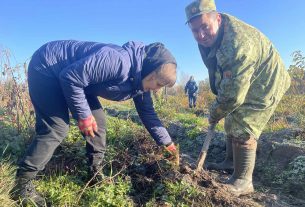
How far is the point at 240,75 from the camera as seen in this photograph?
318 centimetres

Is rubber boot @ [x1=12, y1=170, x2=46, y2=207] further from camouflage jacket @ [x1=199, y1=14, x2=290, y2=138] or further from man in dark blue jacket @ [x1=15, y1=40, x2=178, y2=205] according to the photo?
camouflage jacket @ [x1=199, y1=14, x2=290, y2=138]

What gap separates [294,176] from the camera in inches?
156

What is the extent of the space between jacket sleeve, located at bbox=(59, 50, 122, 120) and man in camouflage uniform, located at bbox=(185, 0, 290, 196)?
1.14 meters

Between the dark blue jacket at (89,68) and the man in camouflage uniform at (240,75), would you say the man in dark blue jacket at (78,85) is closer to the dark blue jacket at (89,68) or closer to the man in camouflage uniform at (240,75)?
the dark blue jacket at (89,68)

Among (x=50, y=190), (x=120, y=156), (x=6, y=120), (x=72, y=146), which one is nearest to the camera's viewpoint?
(x=50, y=190)

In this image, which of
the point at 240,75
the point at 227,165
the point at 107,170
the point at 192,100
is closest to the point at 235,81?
the point at 240,75

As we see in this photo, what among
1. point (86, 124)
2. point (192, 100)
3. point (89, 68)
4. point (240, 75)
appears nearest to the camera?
point (89, 68)

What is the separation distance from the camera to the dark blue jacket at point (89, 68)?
269cm

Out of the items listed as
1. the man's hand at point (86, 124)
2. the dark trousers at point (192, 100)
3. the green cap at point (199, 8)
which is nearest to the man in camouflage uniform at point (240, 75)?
the green cap at point (199, 8)

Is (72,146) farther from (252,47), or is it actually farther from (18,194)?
(252,47)

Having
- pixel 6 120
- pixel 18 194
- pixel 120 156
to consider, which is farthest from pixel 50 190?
pixel 6 120

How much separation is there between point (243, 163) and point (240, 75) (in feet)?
3.47

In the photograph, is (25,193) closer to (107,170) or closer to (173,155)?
(107,170)

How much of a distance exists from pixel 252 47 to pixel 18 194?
2.65m
